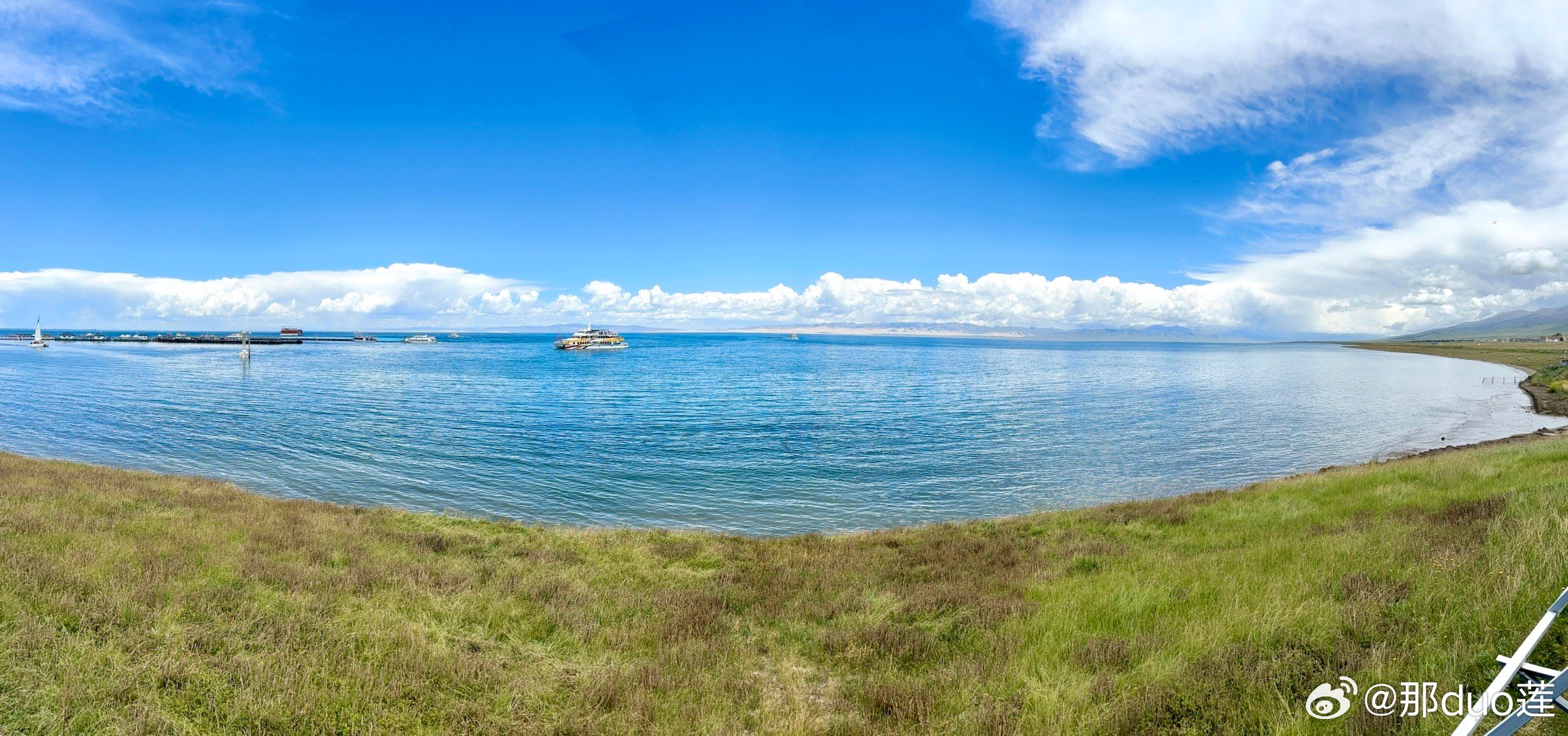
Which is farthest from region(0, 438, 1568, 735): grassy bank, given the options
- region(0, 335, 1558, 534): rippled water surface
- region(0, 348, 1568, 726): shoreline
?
region(0, 335, 1558, 534): rippled water surface

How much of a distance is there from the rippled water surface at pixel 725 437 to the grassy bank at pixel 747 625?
30.6 ft

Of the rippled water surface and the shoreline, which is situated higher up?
the shoreline

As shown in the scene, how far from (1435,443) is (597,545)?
51046 mm

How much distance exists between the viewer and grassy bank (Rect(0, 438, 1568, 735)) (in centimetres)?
679

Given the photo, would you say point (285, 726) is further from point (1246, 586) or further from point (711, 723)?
point (1246, 586)

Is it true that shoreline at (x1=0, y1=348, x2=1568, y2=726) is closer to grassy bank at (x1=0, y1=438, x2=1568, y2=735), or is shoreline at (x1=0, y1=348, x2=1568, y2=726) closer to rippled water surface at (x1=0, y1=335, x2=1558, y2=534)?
Result: grassy bank at (x1=0, y1=438, x2=1568, y2=735)

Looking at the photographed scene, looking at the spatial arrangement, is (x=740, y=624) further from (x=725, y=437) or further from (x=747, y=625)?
(x=725, y=437)

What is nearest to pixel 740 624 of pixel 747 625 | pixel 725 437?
pixel 747 625

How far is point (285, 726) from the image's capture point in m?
6.49

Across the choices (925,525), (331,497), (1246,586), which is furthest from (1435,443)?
(331,497)

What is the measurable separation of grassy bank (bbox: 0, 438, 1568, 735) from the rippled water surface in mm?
9342

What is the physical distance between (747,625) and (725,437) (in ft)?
97.9

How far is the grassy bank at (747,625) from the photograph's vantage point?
6.79 meters

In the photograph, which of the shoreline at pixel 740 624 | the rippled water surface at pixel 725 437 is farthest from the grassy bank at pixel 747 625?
the rippled water surface at pixel 725 437
